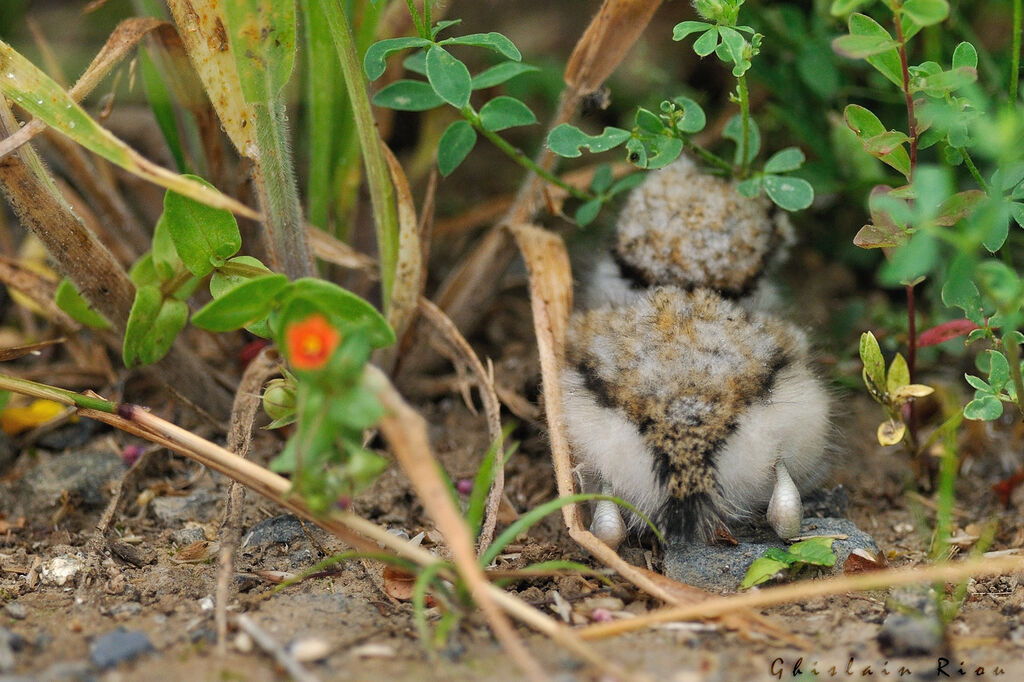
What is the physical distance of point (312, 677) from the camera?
1.31m

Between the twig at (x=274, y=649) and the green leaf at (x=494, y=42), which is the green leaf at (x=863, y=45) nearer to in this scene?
the green leaf at (x=494, y=42)

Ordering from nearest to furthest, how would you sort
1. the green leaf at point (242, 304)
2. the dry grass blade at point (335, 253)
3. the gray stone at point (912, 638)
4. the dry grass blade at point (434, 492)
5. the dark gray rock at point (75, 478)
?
1. the dry grass blade at point (434, 492)
2. the gray stone at point (912, 638)
3. the green leaf at point (242, 304)
4. the dark gray rock at point (75, 478)
5. the dry grass blade at point (335, 253)

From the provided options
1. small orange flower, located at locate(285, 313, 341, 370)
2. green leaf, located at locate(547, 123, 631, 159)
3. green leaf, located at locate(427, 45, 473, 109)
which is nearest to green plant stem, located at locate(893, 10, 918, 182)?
green leaf, located at locate(547, 123, 631, 159)

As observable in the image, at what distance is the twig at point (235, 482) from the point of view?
147cm

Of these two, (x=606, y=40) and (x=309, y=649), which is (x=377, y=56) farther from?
(x=309, y=649)

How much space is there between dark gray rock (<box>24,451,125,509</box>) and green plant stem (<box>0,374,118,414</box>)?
40 centimetres

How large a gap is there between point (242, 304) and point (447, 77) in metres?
0.63

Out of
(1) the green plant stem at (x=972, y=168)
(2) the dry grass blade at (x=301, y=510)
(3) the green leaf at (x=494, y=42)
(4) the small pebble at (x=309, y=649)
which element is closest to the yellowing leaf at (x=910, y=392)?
(1) the green plant stem at (x=972, y=168)

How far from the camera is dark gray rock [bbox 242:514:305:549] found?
1.84 meters

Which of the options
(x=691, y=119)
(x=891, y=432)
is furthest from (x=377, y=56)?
(x=891, y=432)

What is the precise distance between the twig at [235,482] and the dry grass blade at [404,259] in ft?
1.03

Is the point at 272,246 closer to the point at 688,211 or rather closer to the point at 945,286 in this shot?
the point at 688,211

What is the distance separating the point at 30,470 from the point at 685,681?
169 centimetres

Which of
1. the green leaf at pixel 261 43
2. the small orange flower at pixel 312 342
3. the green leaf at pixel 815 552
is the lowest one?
the green leaf at pixel 815 552
